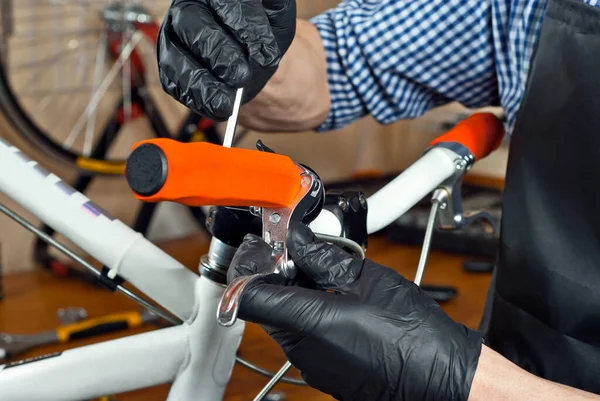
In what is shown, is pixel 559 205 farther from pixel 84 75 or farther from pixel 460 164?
pixel 84 75

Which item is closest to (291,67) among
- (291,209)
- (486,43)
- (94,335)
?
(486,43)

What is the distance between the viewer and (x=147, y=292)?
0.63 metres

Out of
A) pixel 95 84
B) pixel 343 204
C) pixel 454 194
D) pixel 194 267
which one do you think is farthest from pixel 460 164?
pixel 95 84

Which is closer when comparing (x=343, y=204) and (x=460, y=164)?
(x=343, y=204)

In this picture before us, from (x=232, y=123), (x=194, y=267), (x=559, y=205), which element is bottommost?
(x=194, y=267)

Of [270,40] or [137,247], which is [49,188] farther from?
[270,40]

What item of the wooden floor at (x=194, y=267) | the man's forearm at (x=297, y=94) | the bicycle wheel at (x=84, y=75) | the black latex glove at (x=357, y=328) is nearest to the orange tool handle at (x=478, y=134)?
the man's forearm at (x=297, y=94)

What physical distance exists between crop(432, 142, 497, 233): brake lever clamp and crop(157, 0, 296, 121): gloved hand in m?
0.24

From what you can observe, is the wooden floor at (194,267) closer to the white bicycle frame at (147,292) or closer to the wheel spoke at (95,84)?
the wheel spoke at (95,84)

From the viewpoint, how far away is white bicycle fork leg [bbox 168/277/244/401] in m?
0.60

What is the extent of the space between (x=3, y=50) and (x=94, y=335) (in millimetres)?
686

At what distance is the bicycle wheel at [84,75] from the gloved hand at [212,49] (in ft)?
3.63

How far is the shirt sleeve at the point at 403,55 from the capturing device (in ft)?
2.59

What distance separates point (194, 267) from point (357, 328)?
51.1 inches
